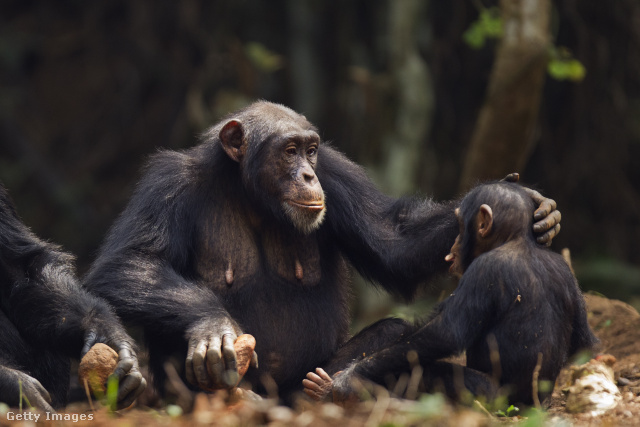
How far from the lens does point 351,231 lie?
7.23 metres

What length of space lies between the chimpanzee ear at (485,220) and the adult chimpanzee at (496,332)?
A: 0.49 feet

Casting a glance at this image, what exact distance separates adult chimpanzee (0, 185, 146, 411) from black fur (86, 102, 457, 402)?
25 centimetres

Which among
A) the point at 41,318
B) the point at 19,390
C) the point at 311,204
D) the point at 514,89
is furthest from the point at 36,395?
the point at 514,89

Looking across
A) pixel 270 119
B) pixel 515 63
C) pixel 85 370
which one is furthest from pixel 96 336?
pixel 515 63

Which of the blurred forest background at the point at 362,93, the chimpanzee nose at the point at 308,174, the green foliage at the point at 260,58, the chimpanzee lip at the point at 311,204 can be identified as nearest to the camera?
the chimpanzee lip at the point at 311,204

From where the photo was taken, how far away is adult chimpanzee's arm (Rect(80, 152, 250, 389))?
19.2ft

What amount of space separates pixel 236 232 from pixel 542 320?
2352 mm

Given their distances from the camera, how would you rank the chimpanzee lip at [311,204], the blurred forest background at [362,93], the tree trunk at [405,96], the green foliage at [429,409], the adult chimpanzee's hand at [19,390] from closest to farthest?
the green foliage at [429,409]
the adult chimpanzee's hand at [19,390]
the chimpanzee lip at [311,204]
the blurred forest background at [362,93]
the tree trunk at [405,96]

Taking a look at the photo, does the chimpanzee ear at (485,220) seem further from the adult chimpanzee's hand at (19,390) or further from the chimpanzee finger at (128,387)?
the adult chimpanzee's hand at (19,390)

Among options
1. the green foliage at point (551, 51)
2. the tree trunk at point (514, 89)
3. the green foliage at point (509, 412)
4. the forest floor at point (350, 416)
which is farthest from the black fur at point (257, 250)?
the green foliage at point (551, 51)

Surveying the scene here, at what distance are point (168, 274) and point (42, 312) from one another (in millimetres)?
909

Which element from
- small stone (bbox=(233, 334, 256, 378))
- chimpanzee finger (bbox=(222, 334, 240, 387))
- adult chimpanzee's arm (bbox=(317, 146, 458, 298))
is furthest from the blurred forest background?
chimpanzee finger (bbox=(222, 334, 240, 387))

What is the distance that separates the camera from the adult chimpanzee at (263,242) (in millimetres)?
6520

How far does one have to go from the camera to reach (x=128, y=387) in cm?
561
